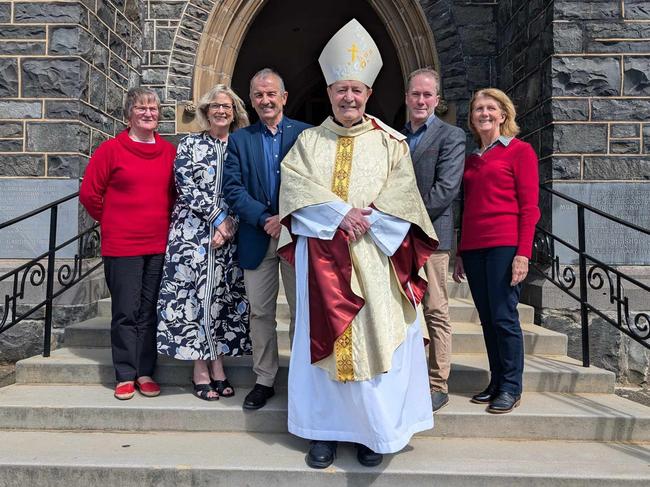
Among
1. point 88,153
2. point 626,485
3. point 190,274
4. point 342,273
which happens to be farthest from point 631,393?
point 88,153

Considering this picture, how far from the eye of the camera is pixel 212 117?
3.10 m

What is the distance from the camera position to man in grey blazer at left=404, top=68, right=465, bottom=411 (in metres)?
2.89

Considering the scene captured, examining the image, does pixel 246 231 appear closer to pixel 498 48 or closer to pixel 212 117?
pixel 212 117

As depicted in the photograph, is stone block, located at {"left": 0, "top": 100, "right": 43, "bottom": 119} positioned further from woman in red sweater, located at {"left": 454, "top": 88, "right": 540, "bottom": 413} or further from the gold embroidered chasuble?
woman in red sweater, located at {"left": 454, "top": 88, "right": 540, "bottom": 413}

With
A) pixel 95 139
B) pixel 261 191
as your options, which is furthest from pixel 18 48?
pixel 261 191

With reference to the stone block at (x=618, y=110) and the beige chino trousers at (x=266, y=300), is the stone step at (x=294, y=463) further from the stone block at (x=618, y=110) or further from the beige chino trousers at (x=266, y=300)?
the stone block at (x=618, y=110)

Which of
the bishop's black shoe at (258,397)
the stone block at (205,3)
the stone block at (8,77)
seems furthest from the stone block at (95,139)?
the bishop's black shoe at (258,397)

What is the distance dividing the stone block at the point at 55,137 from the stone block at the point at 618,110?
14.0 feet

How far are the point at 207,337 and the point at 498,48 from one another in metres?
4.56

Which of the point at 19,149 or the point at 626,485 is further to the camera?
the point at 19,149

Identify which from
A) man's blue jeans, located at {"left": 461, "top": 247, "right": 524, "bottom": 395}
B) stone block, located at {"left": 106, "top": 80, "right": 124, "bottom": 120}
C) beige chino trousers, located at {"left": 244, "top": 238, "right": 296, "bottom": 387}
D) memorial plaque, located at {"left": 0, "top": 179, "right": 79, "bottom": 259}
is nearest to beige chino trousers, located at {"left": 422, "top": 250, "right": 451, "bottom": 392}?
man's blue jeans, located at {"left": 461, "top": 247, "right": 524, "bottom": 395}

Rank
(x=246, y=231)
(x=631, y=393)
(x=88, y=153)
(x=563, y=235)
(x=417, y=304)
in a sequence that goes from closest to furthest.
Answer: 1. (x=417, y=304)
2. (x=246, y=231)
3. (x=631, y=393)
4. (x=563, y=235)
5. (x=88, y=153)

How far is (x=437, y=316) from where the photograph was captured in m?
2.99

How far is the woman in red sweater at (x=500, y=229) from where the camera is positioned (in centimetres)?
292
